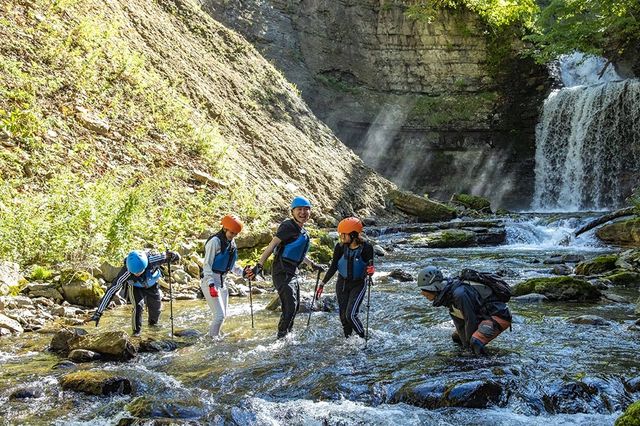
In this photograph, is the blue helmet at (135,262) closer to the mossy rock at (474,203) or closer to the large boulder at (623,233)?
the large boulder at (623,233)

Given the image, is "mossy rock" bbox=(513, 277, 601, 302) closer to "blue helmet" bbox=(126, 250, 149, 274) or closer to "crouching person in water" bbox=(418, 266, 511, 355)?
"crouching person in water" bbox=(418, 266, 511, 355)

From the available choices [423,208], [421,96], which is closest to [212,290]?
[423,208]

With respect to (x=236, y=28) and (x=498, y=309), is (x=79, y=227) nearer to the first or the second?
(x=498, y=309)

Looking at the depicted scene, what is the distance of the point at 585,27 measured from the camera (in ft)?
94.6

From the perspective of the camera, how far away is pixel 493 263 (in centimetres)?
1531

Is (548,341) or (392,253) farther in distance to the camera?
(392,253)

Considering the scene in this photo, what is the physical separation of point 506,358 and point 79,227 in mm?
7993

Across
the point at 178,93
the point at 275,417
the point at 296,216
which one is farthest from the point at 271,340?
the point at 178,93

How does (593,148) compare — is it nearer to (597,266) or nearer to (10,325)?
(597,266)

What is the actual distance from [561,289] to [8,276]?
9.57m

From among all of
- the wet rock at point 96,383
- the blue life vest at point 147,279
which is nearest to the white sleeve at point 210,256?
the blue life vest at point 147,279

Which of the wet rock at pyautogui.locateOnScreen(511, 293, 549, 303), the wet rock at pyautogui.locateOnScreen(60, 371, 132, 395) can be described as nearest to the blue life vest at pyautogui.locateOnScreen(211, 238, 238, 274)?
the wet rock at pyautogui.locateOnScreen(60, 371, 132, 395)

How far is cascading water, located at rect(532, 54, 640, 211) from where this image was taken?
30.6 meters

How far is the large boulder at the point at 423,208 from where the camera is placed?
25203 millimetres
